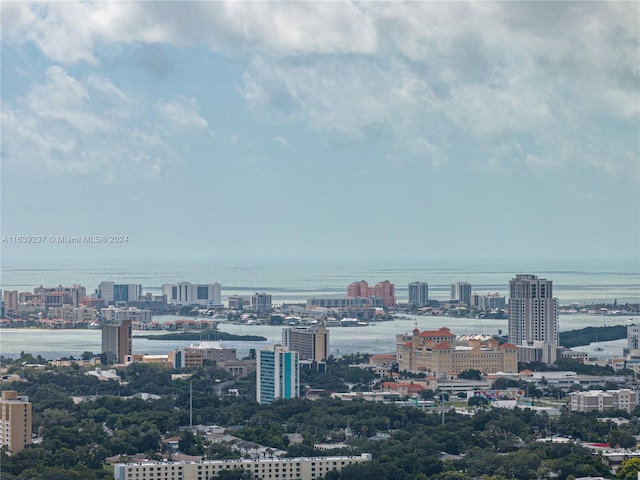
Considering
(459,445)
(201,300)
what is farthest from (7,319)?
(459,445)

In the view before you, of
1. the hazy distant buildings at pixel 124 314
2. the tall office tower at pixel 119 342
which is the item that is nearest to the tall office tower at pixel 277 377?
the tall office tower at pixel 119 342

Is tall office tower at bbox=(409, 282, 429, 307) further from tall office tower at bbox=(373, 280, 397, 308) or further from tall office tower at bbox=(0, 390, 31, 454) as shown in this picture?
tall office tower at bbox=(0, 390, 31, 454)

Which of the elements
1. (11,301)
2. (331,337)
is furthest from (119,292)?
(331,337)

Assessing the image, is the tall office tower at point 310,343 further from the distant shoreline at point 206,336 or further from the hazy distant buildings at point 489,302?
the hazy distant buildings at point 489,302

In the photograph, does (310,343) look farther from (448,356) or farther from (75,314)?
(75,314)

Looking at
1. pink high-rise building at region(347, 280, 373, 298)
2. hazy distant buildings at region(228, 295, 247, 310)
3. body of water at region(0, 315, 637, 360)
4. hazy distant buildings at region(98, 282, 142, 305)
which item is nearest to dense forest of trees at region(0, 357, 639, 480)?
body of water at region(0, 315, 637, 360)

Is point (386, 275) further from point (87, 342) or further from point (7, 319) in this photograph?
point (87, 342)
